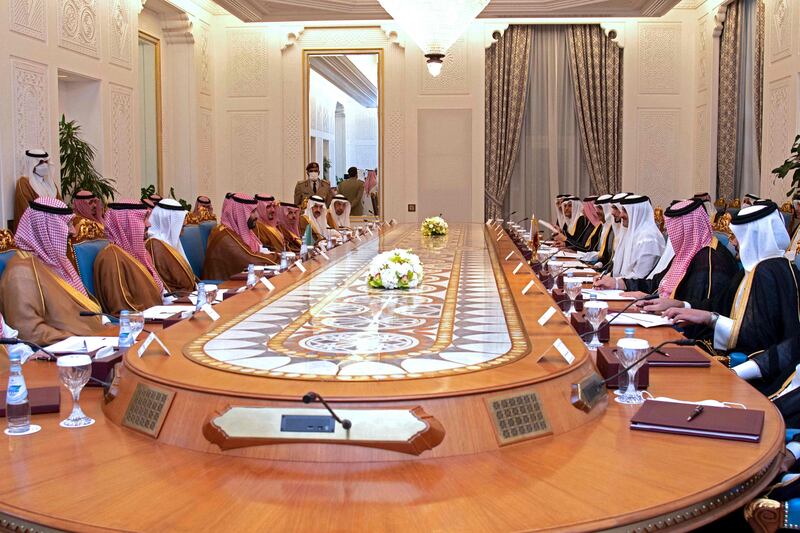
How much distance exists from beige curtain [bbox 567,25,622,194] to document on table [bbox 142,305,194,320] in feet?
29.5

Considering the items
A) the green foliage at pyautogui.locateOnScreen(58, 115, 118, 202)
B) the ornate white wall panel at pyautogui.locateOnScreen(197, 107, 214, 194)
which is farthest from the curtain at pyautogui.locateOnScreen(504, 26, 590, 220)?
the green foliage at pyautogui.locateOnScreen(58, 115, 118, 202)

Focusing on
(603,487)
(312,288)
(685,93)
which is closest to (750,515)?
(603,487)

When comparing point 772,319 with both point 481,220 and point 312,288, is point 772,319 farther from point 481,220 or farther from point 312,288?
point 481,220

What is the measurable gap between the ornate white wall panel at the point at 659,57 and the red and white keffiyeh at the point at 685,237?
310 inches

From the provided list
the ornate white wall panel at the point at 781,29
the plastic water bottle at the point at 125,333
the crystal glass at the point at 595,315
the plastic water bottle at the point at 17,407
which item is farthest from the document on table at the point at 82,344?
the ornate white wall panel at the point at 781,29

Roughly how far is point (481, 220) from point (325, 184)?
2.29 meters

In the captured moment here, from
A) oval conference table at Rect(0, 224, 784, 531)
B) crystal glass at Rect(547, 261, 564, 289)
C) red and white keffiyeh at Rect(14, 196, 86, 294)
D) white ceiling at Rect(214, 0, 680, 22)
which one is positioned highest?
white ceiling at Rect(214, 0, 680, 22)

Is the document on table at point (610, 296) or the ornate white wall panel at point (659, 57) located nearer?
the document on table at point (610, 296)

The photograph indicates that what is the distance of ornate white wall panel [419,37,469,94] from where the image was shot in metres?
11.8

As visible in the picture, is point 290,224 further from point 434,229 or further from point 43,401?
point 43,401

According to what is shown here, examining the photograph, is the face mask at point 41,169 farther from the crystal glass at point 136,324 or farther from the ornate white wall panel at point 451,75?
the ornate white wall panel at point 451,75

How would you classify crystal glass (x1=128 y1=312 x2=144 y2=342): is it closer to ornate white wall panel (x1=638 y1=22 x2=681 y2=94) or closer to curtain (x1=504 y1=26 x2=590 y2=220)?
curtain (x1=504 y1=26 x2=590 y2=220)

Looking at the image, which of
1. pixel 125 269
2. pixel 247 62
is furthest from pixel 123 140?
pixel 125 269

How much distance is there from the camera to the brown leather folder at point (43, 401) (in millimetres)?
1983
